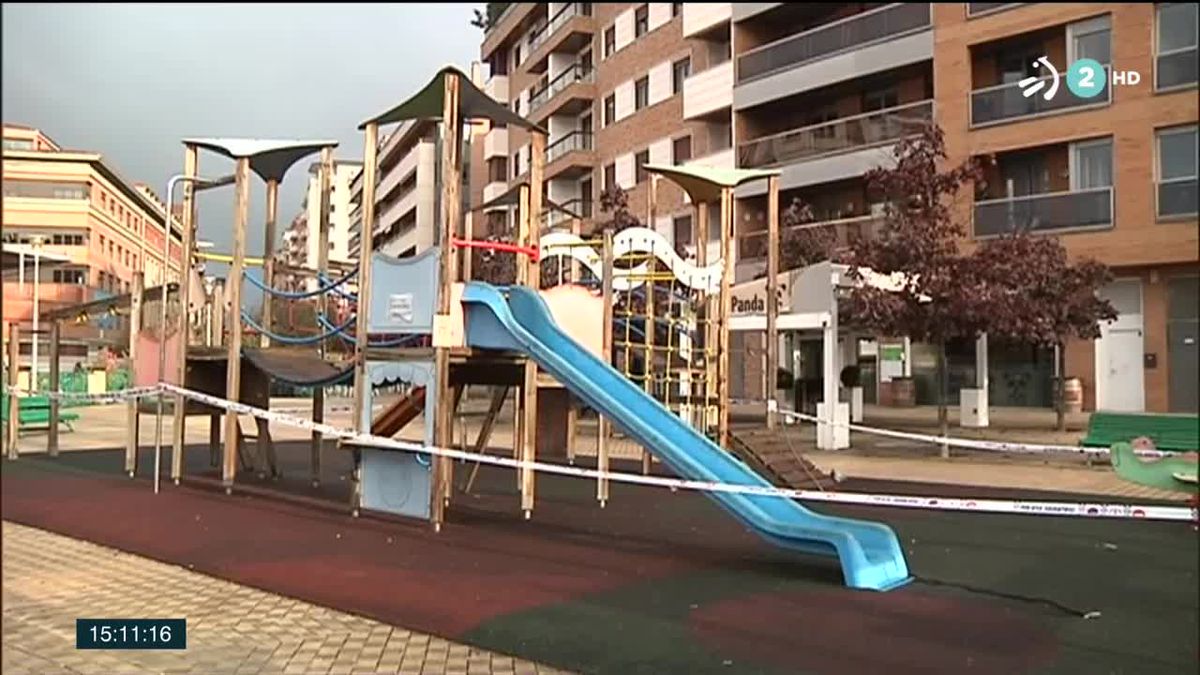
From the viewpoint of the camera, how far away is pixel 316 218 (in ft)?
40.7

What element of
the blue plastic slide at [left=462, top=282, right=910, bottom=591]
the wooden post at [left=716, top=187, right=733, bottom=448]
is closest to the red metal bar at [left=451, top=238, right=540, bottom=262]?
the blue plastic slide at [left=462, top=282, right=910, bottom=591]

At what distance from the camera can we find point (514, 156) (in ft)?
64.6

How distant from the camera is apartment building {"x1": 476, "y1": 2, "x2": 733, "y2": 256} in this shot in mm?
33406

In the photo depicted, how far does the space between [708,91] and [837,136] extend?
5825 millimetres

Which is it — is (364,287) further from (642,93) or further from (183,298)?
(642,93)

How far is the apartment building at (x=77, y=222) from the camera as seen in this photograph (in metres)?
2.49

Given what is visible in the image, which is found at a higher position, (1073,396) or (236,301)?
(236,301)

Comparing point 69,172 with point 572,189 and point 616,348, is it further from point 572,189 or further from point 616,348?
point 572,189

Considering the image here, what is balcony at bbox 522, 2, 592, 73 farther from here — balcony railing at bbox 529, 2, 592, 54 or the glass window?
the glass window

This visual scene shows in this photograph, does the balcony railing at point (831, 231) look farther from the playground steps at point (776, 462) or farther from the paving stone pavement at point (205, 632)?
the paving stone pavement at point (205, 632)

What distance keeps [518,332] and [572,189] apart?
34.2 m

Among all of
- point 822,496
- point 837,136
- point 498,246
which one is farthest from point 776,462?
point 837,136

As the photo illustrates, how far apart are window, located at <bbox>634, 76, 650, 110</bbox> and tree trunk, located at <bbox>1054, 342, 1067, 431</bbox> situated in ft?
62.6

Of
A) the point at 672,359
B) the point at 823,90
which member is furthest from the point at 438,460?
the point at 823,90
